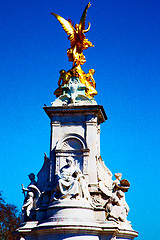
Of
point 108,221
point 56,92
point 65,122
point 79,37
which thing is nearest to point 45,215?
point 108,221

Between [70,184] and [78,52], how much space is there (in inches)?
261

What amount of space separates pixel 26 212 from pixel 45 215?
3.58 ft

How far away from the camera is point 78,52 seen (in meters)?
24.5

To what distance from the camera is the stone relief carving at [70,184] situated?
67.7ft

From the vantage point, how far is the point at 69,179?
21.0 meters

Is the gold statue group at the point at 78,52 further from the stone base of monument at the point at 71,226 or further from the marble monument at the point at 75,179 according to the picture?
the stone base of monument at the point at 71,226

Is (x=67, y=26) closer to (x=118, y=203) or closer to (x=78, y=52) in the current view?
(x=78, y=52)

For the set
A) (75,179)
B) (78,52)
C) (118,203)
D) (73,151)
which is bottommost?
(118,203)

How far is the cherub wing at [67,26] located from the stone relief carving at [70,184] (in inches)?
239

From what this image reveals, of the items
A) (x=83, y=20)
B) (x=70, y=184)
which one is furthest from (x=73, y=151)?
(x=83, y=20)

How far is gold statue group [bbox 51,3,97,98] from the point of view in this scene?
2403 centimetres

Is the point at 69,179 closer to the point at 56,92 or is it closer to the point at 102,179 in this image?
the point at 102,179

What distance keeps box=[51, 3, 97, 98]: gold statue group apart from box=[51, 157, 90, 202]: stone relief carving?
13.1ft

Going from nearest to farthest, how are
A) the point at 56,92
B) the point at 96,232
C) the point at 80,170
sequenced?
the point at 96,232
the point at 80,170
the point at 56,92
